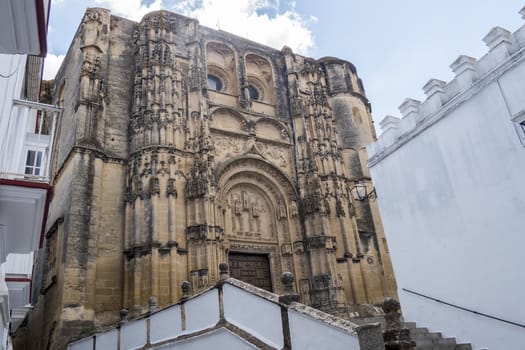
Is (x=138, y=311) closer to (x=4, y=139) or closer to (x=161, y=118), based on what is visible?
(x=161, y=118)

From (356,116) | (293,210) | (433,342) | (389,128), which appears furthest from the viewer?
(356,116)

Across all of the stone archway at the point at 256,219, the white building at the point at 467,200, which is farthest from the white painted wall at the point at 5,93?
the stone archway at the point at 256,219

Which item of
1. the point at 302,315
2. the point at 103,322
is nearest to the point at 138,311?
the point at 103,322

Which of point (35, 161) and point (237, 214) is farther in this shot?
point (237, 214)

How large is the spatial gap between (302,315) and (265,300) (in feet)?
3.05

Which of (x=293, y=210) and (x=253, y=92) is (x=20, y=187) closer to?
(x=293, y=210)

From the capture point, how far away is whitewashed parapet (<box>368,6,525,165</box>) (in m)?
9.30

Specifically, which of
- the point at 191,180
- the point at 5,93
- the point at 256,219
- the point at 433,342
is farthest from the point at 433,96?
the point at 5,93

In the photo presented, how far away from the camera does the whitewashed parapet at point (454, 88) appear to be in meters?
9.30

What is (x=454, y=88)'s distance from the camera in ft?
34.0

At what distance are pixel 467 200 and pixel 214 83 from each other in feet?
41.7

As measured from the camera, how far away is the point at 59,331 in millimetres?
11297

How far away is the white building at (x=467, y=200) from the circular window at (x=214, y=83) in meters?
9.58

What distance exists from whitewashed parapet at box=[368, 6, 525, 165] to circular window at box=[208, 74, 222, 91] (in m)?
8.88
